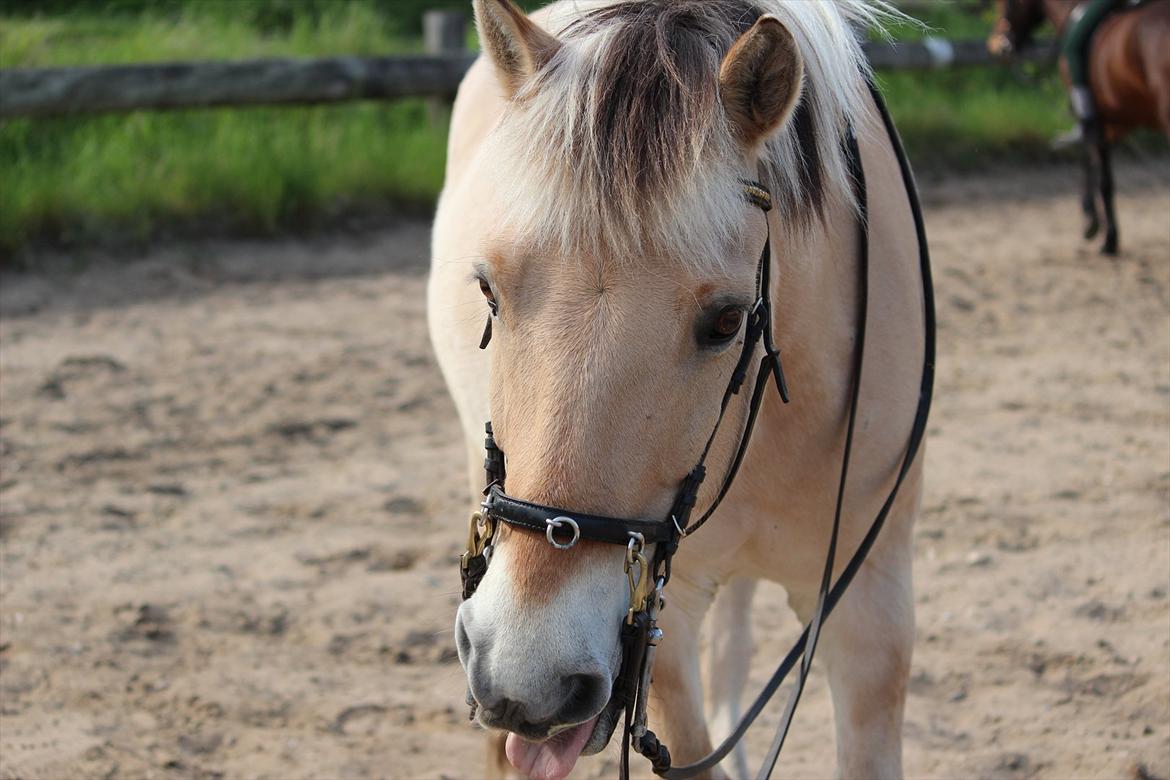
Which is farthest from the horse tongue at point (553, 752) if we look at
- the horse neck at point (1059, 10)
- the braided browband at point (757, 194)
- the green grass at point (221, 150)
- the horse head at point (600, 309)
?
the horse neck at point (1059, 10)

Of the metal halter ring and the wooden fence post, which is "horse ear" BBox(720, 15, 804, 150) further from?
the wooden fence post

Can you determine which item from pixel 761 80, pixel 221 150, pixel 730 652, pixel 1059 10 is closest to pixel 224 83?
pixel 221 150

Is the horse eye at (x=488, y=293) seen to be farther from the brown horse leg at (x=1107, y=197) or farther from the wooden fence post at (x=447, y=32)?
the wooden fence post at (x=447, y=32)

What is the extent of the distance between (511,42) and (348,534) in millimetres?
2494

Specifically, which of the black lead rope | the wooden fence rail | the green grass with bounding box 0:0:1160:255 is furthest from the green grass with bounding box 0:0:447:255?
the black lead rope

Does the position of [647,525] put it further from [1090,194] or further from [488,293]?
[1090,194]

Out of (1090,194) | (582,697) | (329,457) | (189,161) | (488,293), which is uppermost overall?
(488,293)

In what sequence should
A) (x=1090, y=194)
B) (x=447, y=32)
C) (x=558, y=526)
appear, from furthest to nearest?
(x=447, y=32) → (x=1090, y=194) → (x=558, y=526)

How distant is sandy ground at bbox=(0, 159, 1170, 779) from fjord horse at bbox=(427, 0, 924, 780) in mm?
1198

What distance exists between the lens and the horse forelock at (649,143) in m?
1.68

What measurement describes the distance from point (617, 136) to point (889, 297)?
87 centimetres

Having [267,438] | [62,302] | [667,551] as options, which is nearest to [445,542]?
[267,438]

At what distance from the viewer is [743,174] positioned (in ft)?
5.83

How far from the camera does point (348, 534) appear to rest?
→ 4.06 metres
